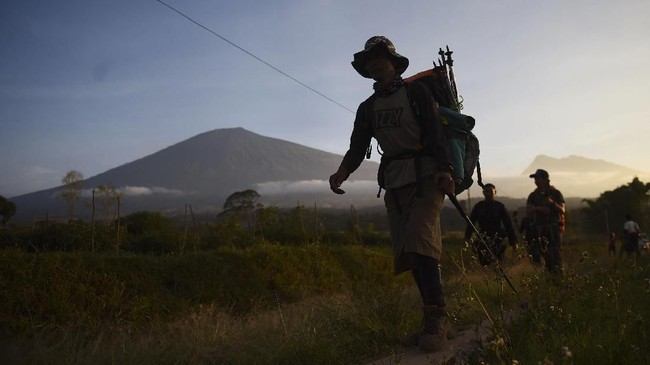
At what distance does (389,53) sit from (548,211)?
4261 mm

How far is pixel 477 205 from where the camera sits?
6.71 meters

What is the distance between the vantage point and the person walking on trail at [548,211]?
643 cm

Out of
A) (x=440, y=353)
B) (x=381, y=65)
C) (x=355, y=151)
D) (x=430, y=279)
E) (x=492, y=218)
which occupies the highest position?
(x=381, y=65)

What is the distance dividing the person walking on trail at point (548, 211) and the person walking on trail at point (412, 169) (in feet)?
12.8

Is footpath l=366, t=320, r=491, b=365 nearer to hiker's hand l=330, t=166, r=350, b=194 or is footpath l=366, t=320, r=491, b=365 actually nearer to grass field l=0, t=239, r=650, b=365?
grass field l=0, t=239, r=650, b=365

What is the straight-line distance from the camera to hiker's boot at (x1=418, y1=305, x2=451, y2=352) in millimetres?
2895

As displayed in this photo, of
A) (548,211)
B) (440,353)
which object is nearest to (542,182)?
(548,211)

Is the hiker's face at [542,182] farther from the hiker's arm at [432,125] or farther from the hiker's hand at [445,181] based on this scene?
the hiker's hand at [445,181]

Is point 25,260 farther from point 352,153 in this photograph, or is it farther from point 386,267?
point 386,267

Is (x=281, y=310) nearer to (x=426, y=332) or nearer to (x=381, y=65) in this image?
(x=426, y=332)

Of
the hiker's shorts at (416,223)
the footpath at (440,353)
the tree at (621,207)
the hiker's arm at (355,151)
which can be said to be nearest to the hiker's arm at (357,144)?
the hiker's arm at (355,151)

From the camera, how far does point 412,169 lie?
3.20 metres

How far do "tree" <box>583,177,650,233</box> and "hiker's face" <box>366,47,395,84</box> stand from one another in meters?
61.6

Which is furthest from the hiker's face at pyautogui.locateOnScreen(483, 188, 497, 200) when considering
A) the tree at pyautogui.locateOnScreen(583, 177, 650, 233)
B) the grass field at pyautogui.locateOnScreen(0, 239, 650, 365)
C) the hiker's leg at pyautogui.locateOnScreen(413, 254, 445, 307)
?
the tree at pyautogui.locateOnScreen(583, 177, 650, 233)
